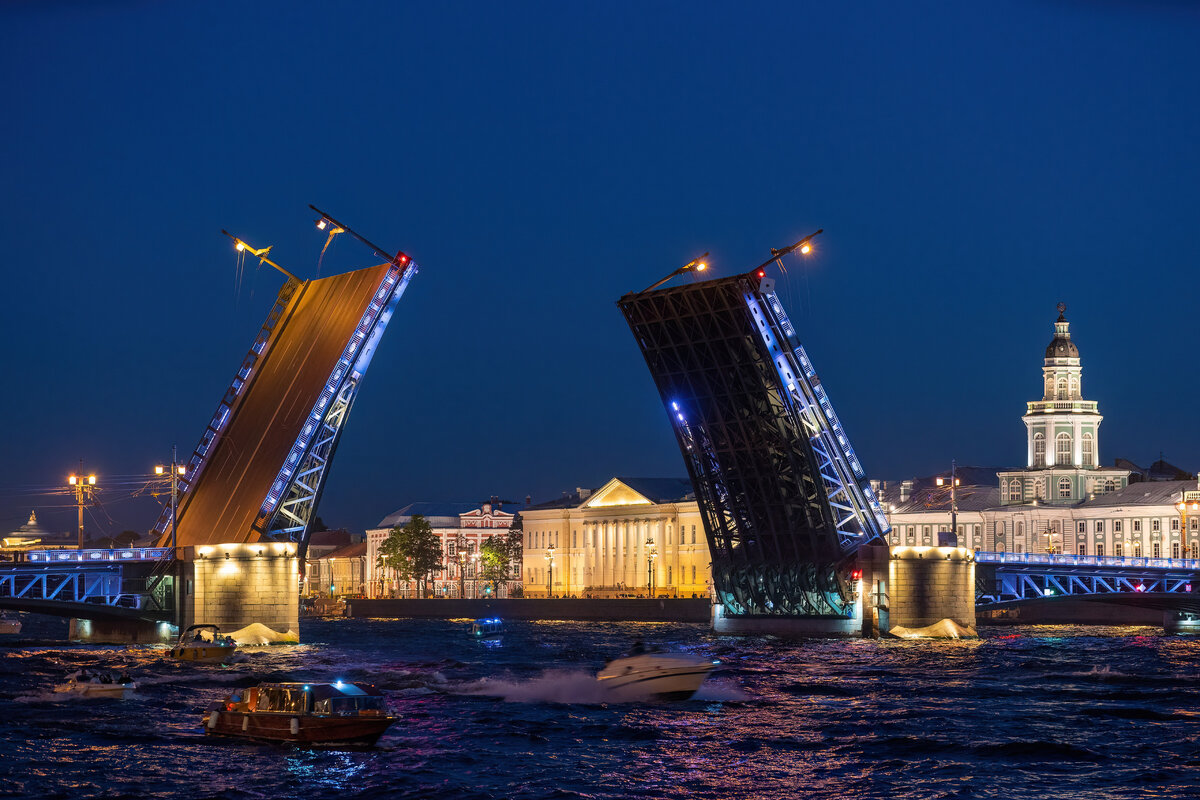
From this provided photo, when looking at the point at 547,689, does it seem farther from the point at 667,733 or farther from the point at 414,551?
the point at 414,551

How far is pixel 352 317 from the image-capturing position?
55.0 m

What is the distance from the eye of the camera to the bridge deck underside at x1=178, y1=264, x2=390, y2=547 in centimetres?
5531

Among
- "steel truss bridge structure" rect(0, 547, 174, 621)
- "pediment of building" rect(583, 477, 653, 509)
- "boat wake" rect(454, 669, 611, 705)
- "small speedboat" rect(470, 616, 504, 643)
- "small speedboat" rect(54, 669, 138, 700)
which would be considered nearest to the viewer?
"small speedboat" rect(54, 669, 138, 700)

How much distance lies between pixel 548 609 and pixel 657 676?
68530mm

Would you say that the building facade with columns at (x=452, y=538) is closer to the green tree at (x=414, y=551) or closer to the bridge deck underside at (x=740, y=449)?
the green tree at (x=414, y=551)

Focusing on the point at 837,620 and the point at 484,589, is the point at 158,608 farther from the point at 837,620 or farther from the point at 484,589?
the point at 484,589

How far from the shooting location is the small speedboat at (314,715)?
98.9ft

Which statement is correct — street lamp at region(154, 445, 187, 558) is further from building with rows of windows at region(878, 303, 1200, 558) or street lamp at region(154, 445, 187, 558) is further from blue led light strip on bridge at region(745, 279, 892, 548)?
building with rows of windows at region(878, 303, 1200, 558)

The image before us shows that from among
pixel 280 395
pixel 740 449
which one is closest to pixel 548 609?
pixel 740 449

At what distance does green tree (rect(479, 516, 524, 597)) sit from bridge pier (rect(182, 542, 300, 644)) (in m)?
78.0

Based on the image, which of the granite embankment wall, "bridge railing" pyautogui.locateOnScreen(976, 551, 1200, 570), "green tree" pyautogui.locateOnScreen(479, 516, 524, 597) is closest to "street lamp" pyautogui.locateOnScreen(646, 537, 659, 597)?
the granite embankment wall

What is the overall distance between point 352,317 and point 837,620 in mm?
20908

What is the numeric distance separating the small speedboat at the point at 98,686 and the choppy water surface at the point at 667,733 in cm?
49

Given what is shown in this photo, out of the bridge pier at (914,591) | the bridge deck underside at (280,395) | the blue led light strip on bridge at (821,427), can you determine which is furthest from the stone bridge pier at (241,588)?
the bridge pier at (914,591)
